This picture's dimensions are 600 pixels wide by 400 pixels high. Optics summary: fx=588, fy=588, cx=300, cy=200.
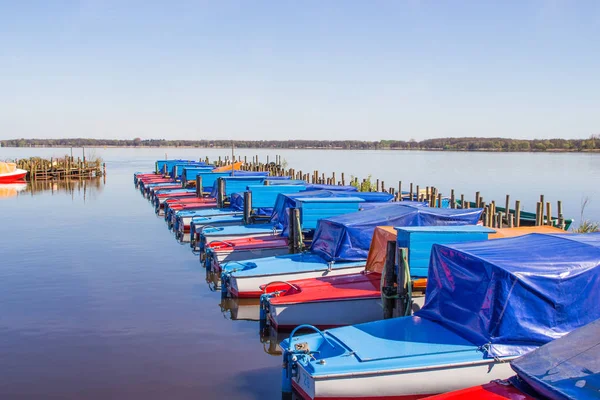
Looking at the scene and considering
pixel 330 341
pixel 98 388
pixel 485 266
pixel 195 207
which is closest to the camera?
pixel 485 266

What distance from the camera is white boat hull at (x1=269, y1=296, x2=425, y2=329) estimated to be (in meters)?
13.4

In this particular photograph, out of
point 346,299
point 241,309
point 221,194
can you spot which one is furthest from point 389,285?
point 221,194

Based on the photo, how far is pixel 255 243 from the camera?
786 inches

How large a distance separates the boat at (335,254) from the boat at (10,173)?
153ft

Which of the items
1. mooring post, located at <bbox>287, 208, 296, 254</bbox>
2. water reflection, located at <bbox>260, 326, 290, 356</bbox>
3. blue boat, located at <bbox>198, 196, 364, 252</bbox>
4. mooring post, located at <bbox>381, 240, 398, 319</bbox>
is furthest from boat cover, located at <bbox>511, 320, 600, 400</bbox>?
blue boat, located at <bbox>198, 196, 364, 252</bbox>

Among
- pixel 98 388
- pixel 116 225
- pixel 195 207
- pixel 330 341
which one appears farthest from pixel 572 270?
pixel 116 225

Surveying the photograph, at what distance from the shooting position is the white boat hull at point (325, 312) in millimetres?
13383

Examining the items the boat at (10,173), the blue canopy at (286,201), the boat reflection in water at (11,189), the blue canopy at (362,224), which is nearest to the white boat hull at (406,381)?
the blue canopy at (362,224)

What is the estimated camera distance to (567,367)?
24.8 feet

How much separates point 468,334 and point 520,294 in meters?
1.10

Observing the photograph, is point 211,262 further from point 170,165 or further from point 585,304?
point 170,165

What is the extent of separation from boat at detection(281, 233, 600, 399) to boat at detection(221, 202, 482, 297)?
17.2 feet

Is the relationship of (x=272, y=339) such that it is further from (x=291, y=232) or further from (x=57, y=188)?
(x=57, y=188)

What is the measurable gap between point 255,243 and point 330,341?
9.88 meters
